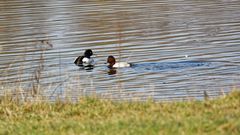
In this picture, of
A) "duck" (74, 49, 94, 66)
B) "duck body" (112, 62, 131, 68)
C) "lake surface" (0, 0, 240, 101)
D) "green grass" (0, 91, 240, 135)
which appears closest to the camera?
"green grass" (0, 91, 240, 135)

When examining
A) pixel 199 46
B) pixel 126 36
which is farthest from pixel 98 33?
pixel 199 46

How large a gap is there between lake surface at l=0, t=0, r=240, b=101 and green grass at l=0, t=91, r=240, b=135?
1.73 metres

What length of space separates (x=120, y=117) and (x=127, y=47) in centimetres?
1421

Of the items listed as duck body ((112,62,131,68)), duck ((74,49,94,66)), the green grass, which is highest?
duck ((74,49,94,66))

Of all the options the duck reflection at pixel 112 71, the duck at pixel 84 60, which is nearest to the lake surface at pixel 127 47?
the duck reflection at pixel 112 71

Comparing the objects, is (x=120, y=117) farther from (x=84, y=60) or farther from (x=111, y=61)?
(x=111, y=61)

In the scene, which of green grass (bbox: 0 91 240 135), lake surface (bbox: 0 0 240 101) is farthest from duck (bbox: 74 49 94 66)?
green grass (bbox: 0 91 240 135)

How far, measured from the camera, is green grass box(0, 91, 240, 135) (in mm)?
7637

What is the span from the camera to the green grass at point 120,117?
7637 mm

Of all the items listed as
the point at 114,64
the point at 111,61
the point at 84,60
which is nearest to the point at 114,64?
the point at 114,64

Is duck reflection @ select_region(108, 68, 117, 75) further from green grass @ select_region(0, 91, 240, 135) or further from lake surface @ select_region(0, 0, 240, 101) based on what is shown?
green grass @ select_region(0, 91, 240, 135)

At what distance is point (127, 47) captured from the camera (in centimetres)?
2312

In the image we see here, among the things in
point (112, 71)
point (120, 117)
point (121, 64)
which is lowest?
point (120, 117)

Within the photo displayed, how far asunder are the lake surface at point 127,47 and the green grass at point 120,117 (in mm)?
1734
